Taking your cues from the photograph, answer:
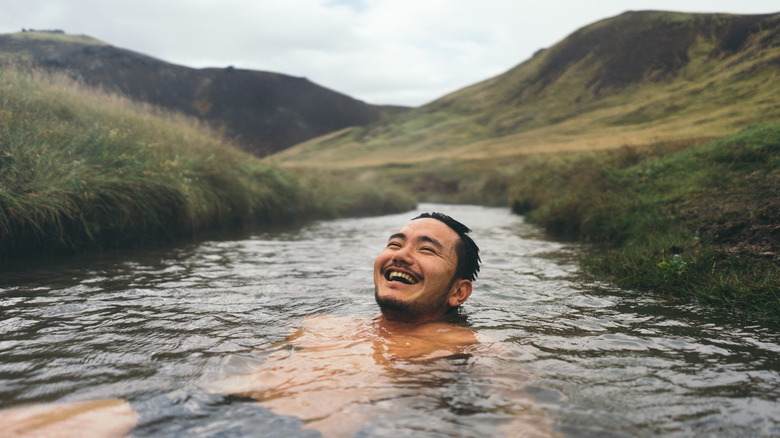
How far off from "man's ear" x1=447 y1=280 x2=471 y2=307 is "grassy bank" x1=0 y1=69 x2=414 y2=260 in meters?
5.56

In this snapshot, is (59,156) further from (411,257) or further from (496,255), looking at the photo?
(496,255)

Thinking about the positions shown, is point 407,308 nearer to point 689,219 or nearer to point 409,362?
point 409,362

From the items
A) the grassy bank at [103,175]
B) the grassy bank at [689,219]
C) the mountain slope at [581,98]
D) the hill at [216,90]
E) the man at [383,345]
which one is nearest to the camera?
the man at [383,345]

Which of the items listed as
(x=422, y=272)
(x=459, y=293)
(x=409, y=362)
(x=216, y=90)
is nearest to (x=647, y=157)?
(x=459, y=293)

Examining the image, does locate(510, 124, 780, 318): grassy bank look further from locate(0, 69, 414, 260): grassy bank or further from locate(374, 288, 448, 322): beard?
locate(0, 69, 414, 260): grassy bank

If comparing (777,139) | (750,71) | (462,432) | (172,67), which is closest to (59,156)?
(462,432)

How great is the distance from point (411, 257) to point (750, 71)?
2159 centimetres

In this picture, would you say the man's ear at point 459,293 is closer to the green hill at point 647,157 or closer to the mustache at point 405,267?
the mustache at point 405,267

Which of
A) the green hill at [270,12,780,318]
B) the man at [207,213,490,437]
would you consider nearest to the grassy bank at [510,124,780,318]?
the green hill at [270,12,780,318]

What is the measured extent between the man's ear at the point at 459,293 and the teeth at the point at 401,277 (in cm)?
48

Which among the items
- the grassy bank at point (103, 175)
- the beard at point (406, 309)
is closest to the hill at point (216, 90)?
the grassy bank at point (103, 175)

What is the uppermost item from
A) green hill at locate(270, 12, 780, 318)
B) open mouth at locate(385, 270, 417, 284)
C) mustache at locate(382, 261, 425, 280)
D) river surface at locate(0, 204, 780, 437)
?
green hill at locate(270, 12, 780, 318)

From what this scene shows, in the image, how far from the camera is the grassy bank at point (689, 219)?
4941 mm

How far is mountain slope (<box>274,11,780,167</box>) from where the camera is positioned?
1470 inches
